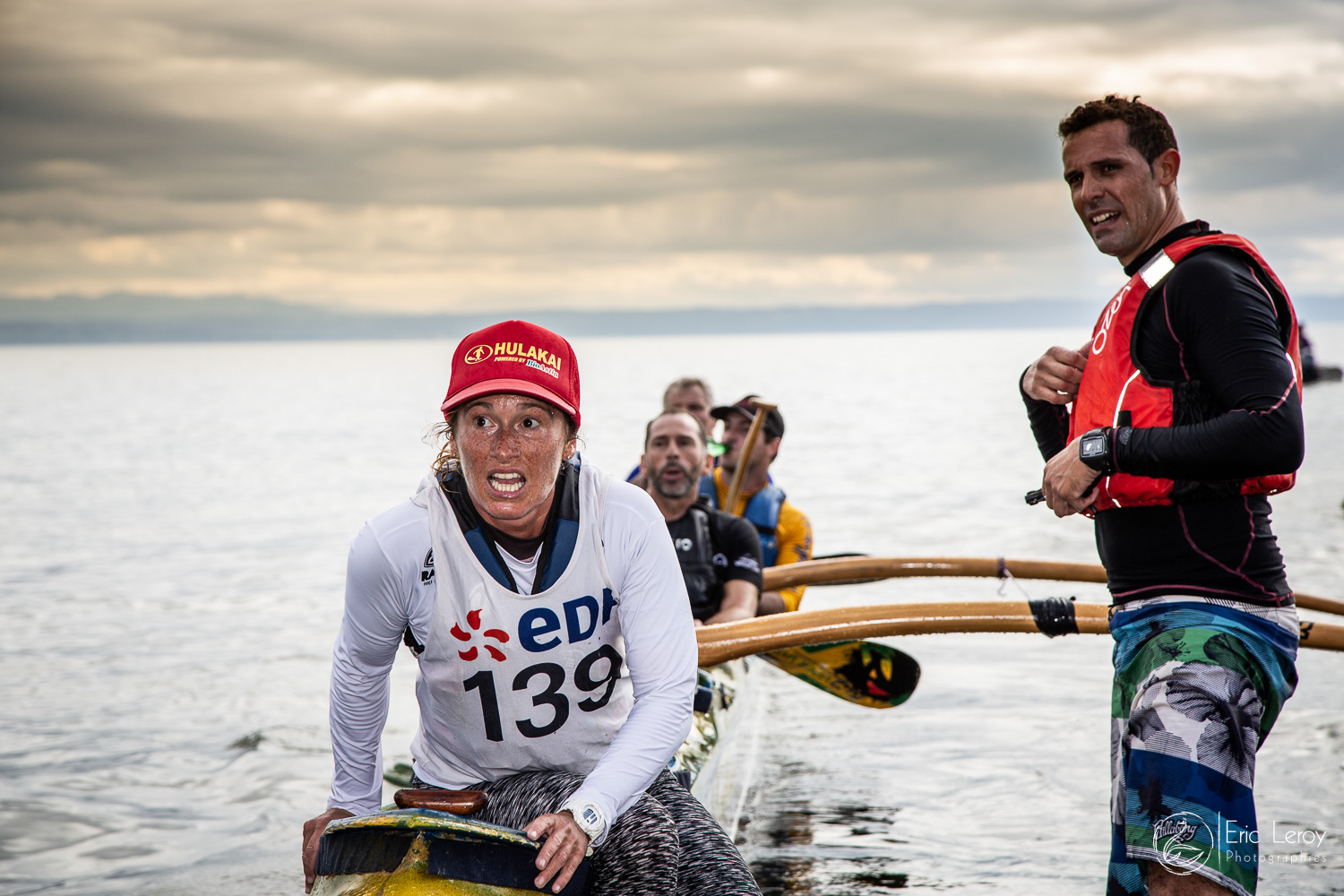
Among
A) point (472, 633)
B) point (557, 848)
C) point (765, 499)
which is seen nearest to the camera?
point (557, 848)

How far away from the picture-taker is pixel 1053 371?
3.34m

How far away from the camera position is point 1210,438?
270 centimetres

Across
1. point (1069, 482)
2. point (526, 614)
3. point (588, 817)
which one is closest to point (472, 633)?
point (526, 614)

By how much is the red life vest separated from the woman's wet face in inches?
56.1

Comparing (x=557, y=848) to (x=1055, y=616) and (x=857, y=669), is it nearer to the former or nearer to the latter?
(x=1055, y=616)

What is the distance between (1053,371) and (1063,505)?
470 millimetres

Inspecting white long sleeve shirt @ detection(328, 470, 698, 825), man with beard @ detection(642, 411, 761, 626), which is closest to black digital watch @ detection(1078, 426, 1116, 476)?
white long sleeve shirt @ detection(328, 470, 698, 825)

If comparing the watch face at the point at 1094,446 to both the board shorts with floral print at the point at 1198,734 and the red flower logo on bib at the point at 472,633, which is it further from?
the red flower logo on bib at the point at 472,633

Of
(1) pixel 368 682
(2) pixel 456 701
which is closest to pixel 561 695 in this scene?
(2) pixel 456 701

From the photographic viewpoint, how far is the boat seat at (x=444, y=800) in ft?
9.08

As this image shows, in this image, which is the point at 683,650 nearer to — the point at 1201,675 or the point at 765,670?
the point at 1201,675

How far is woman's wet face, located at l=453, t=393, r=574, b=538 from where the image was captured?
9.67 feet

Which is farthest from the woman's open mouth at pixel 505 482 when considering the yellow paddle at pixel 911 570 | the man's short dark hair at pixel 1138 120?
the yellow paddle at pixel 911 570

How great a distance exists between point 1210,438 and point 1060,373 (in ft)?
2.22
